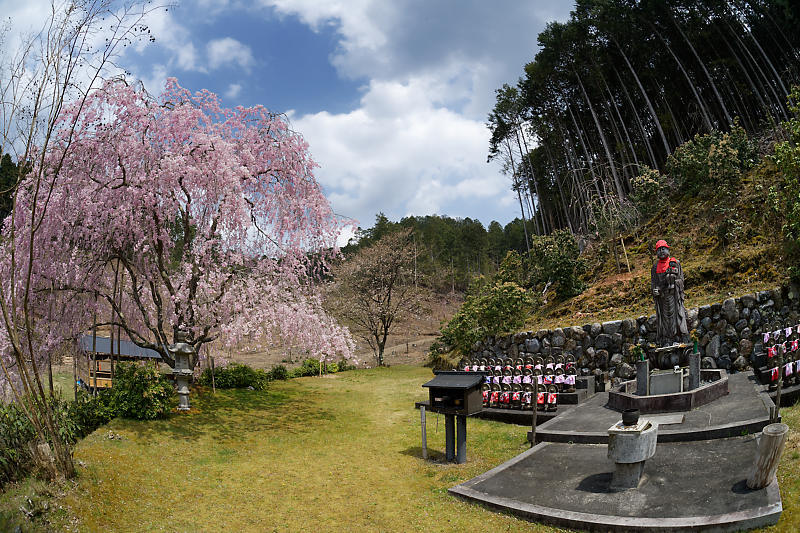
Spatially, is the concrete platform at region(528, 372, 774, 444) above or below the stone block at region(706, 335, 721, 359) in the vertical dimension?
below

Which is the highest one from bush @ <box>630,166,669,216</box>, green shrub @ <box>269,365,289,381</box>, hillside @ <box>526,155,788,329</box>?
bush @ <box>630,166,669,216</box>

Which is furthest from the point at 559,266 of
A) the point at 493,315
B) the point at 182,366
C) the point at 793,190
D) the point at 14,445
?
the point at 14,445

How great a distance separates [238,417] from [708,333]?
13.2m

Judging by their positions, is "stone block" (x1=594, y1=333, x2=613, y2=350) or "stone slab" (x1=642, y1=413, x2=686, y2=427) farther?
"stone block" (x1=594, y1=333, x2=613, y2=350)

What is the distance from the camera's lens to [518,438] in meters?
11.4

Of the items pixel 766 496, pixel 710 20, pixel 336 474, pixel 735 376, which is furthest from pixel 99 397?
pixel 710 20

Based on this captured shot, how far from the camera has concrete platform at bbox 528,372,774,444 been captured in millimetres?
8320

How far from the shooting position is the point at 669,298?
39.4ft

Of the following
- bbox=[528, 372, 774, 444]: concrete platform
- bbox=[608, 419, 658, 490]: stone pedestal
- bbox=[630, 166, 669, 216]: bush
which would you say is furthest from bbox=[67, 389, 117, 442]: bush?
bbox=[630, 166, 669, 216]: bush

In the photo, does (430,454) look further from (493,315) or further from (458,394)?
(493,315)

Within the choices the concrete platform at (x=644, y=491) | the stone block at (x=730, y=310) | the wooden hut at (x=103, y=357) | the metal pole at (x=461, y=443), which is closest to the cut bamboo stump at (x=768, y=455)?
the concrete platform at (x=644, y=491)

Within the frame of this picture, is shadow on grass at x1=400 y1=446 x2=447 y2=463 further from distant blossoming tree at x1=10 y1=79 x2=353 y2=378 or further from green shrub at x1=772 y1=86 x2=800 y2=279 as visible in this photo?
green shrub at x1=772 y1=86 x2=800 y2=279

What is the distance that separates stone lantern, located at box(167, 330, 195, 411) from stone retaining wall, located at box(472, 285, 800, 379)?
1118 centimetres

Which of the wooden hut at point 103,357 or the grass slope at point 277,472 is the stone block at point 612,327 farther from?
the wooden hut at point 103,357
